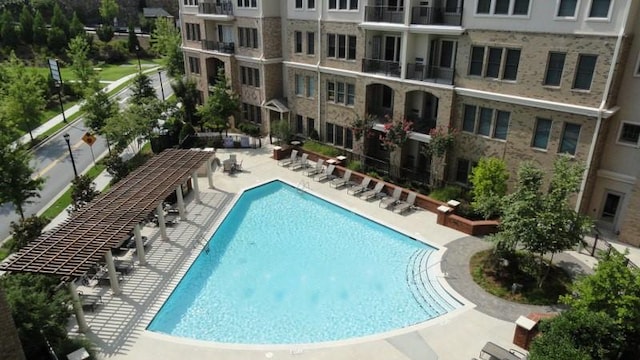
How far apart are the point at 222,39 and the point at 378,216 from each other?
2255cm

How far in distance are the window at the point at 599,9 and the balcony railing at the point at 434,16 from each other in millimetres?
6365

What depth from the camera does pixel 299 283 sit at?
19.4 m

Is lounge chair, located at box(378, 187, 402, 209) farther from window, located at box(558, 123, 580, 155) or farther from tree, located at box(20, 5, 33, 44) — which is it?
tree, located at box(20, 5, 33, 44)

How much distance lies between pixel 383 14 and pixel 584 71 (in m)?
12.0

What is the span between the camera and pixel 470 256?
806 inches

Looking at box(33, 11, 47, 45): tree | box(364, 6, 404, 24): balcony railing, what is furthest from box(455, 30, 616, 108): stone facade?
box(33, 11, 47, 45): tree

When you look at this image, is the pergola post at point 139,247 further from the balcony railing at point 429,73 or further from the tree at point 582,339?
the balcony railing at point 429,73

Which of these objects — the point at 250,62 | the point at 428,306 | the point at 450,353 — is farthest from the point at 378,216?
the point at 250,62

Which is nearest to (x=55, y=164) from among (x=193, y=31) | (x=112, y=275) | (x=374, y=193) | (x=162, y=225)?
(x=193, y=31)

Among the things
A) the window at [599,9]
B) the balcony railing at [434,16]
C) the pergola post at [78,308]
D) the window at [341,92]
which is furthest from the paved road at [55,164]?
the window at [599,9]

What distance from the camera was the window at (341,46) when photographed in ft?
95.6

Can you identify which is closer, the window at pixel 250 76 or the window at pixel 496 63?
the window at pixel 496 63

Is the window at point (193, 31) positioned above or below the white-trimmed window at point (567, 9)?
below

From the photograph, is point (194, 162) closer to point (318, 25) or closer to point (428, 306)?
point (318, 25)
